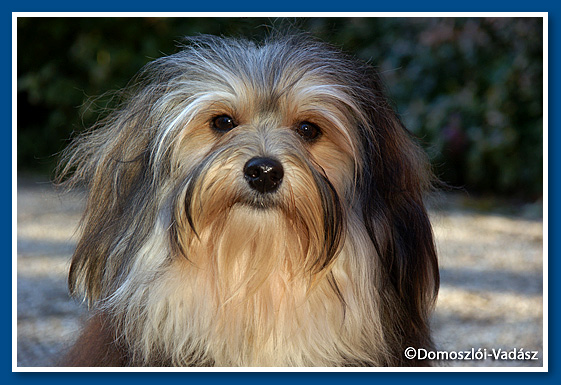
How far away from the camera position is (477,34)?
19.9 feet

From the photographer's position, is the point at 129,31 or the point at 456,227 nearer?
the point at 129,31

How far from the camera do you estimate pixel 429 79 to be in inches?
264

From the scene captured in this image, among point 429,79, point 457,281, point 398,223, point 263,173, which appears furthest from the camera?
point 429,79

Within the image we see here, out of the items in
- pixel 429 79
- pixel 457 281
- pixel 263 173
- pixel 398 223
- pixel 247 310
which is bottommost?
pixel 457 281

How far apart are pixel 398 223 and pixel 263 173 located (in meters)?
0.59

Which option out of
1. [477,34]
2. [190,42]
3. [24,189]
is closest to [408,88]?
[477,34]

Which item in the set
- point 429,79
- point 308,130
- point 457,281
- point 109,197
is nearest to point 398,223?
point 308,130

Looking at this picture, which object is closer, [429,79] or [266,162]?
[266,162]

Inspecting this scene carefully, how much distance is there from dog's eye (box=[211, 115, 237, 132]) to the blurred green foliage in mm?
2567

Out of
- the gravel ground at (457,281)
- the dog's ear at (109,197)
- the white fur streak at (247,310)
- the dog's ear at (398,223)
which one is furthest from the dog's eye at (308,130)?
the gravel ground at (457,281)

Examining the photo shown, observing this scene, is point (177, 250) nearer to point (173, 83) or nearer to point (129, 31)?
point (173, 83)

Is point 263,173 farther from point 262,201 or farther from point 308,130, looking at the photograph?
point 308,130

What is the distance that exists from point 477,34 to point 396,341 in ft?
13.6

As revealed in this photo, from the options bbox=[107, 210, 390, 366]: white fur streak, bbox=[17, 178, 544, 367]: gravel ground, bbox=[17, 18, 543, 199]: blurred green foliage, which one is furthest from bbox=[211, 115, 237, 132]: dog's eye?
bbox=[17, 18, 543, 199]: blurred green foliage
